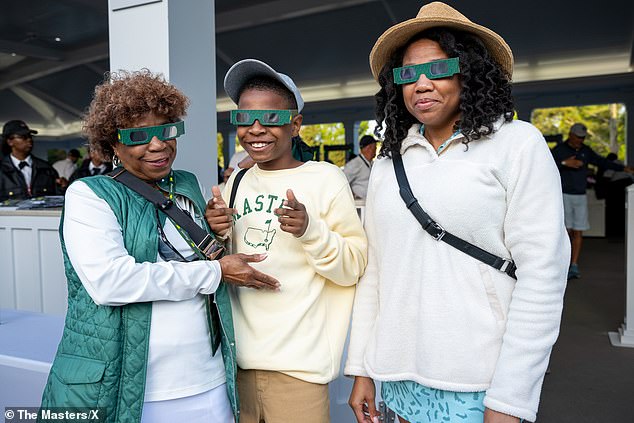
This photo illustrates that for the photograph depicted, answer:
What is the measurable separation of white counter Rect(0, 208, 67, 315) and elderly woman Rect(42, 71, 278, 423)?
239cm

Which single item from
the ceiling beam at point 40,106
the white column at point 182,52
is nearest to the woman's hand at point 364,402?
the white column at point 182,52

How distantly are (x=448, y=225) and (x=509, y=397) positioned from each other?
0.45 m

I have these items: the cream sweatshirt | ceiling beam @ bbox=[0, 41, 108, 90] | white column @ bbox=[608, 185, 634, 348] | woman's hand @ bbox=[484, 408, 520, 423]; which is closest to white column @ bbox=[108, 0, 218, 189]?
the cream sweatshirt

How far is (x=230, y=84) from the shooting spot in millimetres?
1811

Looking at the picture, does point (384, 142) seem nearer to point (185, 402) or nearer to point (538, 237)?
point (538, 237)

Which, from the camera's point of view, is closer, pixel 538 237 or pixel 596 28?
pixel 538 237

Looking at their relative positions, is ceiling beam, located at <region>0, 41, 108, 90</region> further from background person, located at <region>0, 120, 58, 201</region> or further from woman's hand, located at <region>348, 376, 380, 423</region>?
woman's hand, located at <region>348, 376, 380, 423</region>

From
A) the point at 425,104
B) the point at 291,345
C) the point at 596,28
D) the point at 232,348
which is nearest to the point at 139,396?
the point at 232,348

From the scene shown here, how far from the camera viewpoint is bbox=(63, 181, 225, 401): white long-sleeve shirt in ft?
4.85

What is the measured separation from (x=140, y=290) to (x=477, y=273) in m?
0.94

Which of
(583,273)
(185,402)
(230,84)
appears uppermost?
(230,84)

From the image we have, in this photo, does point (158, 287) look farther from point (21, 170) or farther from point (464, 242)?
point (21, 170)

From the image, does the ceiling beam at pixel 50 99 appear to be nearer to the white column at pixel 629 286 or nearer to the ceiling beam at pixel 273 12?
the ceiling beam at pixel 273 12

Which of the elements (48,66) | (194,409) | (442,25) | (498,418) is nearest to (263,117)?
(442,25)
